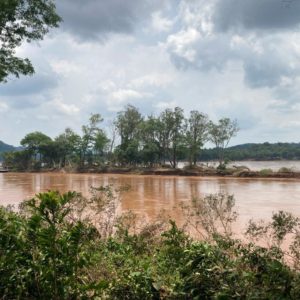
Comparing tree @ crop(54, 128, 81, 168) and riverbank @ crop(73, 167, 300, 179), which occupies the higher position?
tree @ crop(54, 128, 81, 168)

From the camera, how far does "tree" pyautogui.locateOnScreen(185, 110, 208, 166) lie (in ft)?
195

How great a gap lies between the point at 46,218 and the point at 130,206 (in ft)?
52.2

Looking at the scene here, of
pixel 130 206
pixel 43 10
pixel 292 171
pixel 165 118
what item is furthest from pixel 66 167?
pixel 43 10

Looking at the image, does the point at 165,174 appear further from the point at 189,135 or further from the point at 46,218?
the point at 46,218

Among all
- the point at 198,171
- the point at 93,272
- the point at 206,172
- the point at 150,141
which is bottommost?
the point at 206,172

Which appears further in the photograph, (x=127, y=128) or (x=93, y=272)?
(x=127, y=128)

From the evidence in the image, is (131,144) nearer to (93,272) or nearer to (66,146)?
(66,146)

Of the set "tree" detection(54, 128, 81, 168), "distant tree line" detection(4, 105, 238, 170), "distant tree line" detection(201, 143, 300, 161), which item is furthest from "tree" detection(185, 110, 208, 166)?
"distant tree line" detection(201, 143, 300, 161)

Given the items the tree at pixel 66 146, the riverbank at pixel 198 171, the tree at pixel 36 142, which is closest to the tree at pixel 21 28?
the riverbank at pixel 198 171

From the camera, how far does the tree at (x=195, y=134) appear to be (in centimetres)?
5947

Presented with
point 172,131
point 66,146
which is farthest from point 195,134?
point 66,146

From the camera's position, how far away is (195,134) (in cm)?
6028

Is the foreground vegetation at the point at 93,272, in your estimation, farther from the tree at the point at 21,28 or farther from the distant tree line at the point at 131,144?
the distant tree line at the point at 131,144

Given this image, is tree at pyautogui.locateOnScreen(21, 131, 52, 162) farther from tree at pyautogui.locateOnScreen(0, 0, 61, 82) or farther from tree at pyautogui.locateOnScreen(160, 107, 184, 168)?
tree at pyautogui.locateOnScreen(0, 0, 61, 82)
